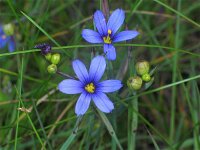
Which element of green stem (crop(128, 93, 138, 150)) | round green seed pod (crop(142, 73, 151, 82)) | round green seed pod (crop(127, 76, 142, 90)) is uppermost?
round green seed pod (crop(142, 73, 151, 82))

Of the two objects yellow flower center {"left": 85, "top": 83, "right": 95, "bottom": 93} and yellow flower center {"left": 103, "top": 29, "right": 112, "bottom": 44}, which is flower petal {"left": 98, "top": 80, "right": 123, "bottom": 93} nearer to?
yellow flower center {"left": 85, "top": 83, "right": 95, "bottom": 93}

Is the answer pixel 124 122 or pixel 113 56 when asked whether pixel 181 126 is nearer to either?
pixel 124 122

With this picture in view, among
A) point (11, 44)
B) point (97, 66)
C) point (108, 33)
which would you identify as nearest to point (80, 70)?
point (97, 66)

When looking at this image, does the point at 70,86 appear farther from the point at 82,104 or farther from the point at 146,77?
the point at 146,77

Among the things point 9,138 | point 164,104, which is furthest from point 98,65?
point 164,104

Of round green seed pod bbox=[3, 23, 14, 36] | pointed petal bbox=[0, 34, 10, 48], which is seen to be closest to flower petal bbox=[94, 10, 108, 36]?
round green seed pod bbox=[3, 23, 14, 36]

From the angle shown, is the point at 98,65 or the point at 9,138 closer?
the point at 98,65
